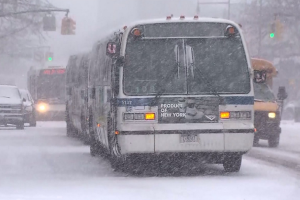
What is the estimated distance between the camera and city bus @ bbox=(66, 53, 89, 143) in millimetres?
23795

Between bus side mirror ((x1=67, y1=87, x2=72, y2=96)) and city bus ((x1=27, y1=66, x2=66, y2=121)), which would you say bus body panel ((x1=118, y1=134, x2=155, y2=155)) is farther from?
city bus ((x1=27, y1=66, x2=66, y2=121))

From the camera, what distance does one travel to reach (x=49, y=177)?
50.2ft

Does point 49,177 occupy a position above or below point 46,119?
above

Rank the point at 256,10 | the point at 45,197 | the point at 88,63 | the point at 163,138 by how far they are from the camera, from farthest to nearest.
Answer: the point at 256,10
the point at 88,63
the point at 163,138
the point at 45,197

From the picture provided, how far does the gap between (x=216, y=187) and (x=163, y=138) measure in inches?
76.1

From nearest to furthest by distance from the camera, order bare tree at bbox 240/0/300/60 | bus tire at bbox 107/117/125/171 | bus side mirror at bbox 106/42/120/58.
Answer: bus side mirror at bbox 106/42/120/58 → bus tire at bbox 107/117/125/171 → bare tree at bbox 240/0/300/60

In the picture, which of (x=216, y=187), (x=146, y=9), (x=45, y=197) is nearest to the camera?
(x=45, y=197)

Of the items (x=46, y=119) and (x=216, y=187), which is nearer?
(x=216, y=187)

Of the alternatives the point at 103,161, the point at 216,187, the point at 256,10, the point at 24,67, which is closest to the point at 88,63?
the point at 103,161

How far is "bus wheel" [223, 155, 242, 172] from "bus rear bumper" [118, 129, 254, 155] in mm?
749

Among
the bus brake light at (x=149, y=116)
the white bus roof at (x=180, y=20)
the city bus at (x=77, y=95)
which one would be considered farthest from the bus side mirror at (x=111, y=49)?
the city bus at (x=77, y=95)

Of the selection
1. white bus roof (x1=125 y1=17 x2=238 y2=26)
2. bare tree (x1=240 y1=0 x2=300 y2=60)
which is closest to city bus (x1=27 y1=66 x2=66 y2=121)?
bare tree (x1=240 y1=0 x2=300 y2=60)

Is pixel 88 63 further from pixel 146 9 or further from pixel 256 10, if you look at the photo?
pixel 256 10

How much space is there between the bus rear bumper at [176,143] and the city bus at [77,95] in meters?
7.27
